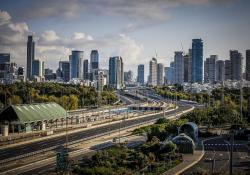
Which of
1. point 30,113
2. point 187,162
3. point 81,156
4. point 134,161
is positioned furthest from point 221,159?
point 30,113

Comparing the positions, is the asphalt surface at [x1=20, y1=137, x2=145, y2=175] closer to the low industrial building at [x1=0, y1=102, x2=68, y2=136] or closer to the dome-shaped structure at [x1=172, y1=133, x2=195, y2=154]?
the dome-shaped structure at [x1=172, y1=133, x2=195, y2=154]

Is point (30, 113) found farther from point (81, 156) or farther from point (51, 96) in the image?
point (51, 96)

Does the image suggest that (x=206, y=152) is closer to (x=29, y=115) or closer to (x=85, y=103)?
(x=29, y=115)

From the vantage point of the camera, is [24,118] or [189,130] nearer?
[189,130]

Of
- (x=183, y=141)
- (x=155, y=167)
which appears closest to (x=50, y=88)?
(x=183, y=141)

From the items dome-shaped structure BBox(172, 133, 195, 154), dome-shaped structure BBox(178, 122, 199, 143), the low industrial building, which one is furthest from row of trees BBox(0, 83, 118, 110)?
dome-shaped structure BBox(172, 133, 195, 154)

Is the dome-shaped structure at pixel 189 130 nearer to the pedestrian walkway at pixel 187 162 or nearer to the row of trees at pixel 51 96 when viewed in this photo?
the pedestrian walkway at pixel 187 162

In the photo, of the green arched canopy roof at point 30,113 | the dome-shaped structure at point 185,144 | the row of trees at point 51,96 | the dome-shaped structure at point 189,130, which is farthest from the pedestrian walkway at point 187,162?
the row of trees at point 51,96
